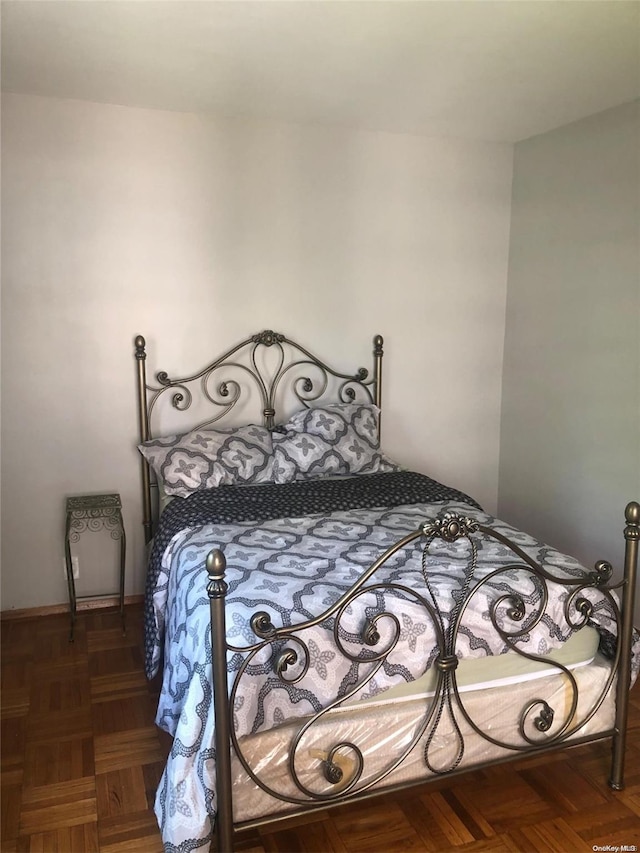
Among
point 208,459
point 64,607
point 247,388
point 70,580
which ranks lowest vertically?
point 64,607

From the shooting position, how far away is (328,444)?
333 centimetres

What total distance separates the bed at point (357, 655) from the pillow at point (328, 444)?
19.9 inches

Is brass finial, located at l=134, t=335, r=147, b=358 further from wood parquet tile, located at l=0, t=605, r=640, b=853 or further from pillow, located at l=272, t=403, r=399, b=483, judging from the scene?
wood parquet tile, located at l=0, t=605, r=640, b=853

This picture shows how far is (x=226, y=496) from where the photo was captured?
290cm

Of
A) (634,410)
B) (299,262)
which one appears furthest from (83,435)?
(634,410)

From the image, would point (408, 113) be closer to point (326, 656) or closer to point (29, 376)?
point (29, 376)

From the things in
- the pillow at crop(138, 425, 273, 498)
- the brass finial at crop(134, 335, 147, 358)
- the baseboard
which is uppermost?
the brass finial at crop(134, 335, 147, 358)

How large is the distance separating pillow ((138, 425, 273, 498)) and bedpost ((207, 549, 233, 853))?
1426 mm

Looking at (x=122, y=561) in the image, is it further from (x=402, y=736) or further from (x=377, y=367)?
(x=402, y=736)

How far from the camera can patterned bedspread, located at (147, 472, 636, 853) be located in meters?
1.74

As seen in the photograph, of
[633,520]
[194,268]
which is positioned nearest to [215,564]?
[633,520]

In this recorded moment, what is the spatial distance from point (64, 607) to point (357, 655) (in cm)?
208

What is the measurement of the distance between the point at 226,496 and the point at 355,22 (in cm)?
181

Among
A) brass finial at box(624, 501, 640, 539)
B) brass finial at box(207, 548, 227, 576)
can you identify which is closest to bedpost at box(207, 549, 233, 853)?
brass finial at box(207, 548, 227, 576)
